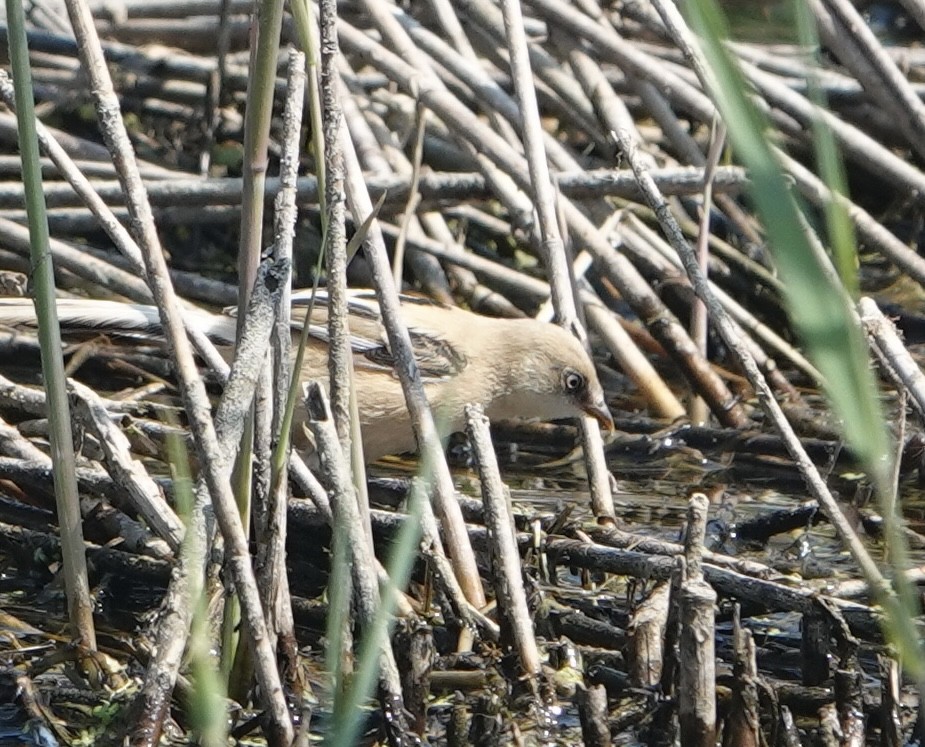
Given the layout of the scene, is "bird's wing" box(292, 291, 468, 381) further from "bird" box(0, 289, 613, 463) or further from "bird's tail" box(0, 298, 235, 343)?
"bird's tail" box(0, 298, 235, 343)

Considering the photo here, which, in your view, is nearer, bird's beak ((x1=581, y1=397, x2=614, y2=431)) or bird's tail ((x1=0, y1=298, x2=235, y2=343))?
bird's tail ((x1=0, y1=298, x2=235, y2=343))

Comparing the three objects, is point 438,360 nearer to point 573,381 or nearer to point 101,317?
point 573,381

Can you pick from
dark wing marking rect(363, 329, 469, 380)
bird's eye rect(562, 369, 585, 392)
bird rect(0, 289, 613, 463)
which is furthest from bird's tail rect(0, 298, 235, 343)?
bird's eye rect(562, 369, 585, 392)

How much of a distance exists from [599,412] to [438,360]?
0.64 m

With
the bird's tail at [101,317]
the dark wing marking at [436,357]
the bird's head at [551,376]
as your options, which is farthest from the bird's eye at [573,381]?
the bird's tail at [101,317]

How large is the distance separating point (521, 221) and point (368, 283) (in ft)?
5.02

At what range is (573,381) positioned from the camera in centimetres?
534

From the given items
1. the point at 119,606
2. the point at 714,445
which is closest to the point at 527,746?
the point at 119,606

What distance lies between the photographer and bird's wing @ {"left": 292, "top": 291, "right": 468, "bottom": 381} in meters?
5.37

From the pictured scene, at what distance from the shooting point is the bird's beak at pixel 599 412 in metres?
5.29

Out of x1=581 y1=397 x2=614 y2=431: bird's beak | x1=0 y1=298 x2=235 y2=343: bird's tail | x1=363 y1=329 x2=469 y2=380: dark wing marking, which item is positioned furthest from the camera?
x1=363 y1=329 x2=469 y2=380: dark wing marking

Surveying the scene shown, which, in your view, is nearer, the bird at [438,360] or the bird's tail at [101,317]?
the bird's tail at [101,317]

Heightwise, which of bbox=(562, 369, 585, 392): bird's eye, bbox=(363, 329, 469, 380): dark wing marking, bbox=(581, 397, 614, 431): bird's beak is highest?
bbox=(363, 329, 469, 380): dark wing marking

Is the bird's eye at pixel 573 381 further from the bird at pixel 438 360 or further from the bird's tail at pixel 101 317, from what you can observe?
the bird's tail at pixel 101 317
